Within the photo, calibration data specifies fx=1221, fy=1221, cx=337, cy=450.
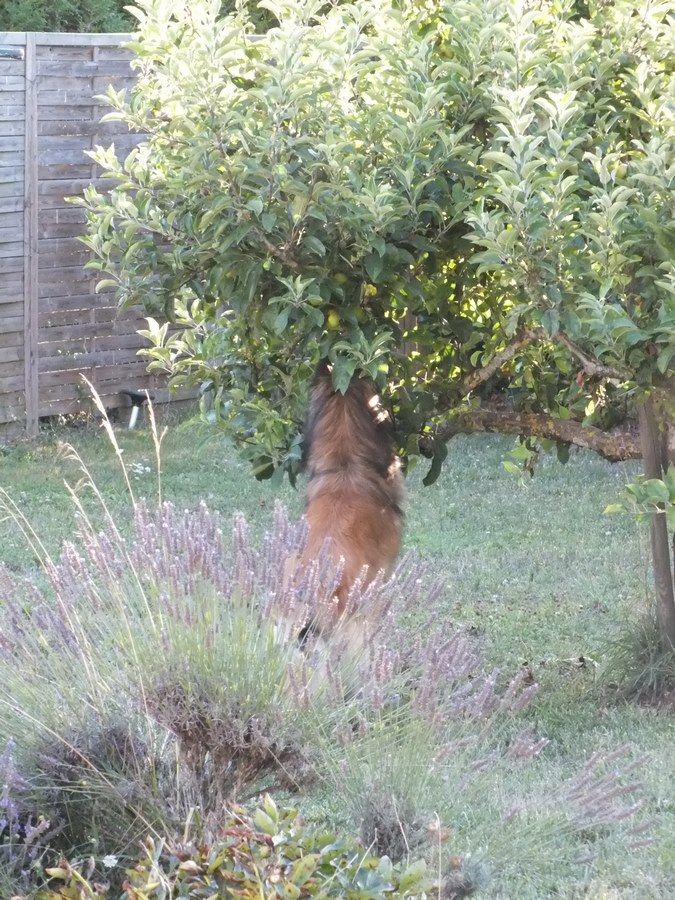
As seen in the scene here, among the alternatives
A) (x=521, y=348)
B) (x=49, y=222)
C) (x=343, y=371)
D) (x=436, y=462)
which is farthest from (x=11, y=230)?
(x=343, y=371)

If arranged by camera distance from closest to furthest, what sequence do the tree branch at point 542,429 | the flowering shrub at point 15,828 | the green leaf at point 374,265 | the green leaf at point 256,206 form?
the flowering shrub at point 15,828 → the green leaf at point 256,206 → the green leaf at point 374,265 → the tree branch at point 542,429

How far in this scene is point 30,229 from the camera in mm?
9797

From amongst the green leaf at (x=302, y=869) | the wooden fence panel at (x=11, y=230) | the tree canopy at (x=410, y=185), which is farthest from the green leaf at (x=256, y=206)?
the wooden fence panel at (x=11, y=230)

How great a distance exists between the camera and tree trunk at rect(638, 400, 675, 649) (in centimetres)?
480

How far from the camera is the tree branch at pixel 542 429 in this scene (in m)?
4.95

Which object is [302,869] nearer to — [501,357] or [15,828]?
[15,828]

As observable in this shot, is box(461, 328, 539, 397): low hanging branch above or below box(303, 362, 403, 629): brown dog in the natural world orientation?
above

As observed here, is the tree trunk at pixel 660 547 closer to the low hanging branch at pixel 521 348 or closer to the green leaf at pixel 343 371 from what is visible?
the low hanging branch at pixel 521 348

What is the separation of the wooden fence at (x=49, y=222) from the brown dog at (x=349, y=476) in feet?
17.3

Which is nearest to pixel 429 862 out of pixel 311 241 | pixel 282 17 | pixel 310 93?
pixel 311 241

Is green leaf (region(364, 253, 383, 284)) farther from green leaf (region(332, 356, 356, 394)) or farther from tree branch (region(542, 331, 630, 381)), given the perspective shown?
tree branch (region(542, 331, 630, 381))

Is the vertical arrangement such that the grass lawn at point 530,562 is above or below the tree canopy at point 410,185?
below

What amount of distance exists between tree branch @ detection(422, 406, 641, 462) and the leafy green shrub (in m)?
2.54

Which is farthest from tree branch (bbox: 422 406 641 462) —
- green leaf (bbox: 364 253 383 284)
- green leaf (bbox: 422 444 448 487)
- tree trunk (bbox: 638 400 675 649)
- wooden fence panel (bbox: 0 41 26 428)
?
wooden fence panel (bbox: 0 41 26 428)
